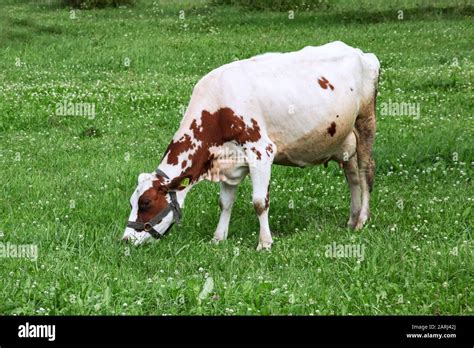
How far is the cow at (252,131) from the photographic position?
11.2 m

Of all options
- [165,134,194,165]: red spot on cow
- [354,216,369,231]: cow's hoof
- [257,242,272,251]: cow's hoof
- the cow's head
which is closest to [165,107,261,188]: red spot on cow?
[165,134,194,165]: red spot on cow

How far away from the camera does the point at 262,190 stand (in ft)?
37.6

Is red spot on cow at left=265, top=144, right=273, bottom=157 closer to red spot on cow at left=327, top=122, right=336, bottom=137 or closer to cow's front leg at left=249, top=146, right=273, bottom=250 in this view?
cow's front leg at left=249, top=146, right=273, bottom=250

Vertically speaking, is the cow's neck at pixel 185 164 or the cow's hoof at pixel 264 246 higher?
the cow's neck at pixel 185 164

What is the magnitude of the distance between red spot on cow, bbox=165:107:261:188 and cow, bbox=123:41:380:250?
0.04 feet

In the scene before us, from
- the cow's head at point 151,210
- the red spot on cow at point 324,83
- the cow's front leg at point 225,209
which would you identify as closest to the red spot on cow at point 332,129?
the red spot on cow at point 324,83

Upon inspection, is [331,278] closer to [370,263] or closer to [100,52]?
[370,263]

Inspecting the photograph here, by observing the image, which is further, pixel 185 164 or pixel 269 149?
pixel 269 149

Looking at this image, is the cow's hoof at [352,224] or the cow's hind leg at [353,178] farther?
the cow's hind leg at [353,178]

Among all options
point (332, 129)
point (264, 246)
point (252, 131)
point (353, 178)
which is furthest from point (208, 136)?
point (353, 178)

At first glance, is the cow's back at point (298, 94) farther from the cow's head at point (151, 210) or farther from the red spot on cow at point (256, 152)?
the cow's head at point (151, 210)

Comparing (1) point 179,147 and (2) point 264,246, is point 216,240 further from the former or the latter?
(1) point 179,147

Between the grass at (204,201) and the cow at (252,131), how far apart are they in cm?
49

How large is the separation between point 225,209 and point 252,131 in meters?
1.20
